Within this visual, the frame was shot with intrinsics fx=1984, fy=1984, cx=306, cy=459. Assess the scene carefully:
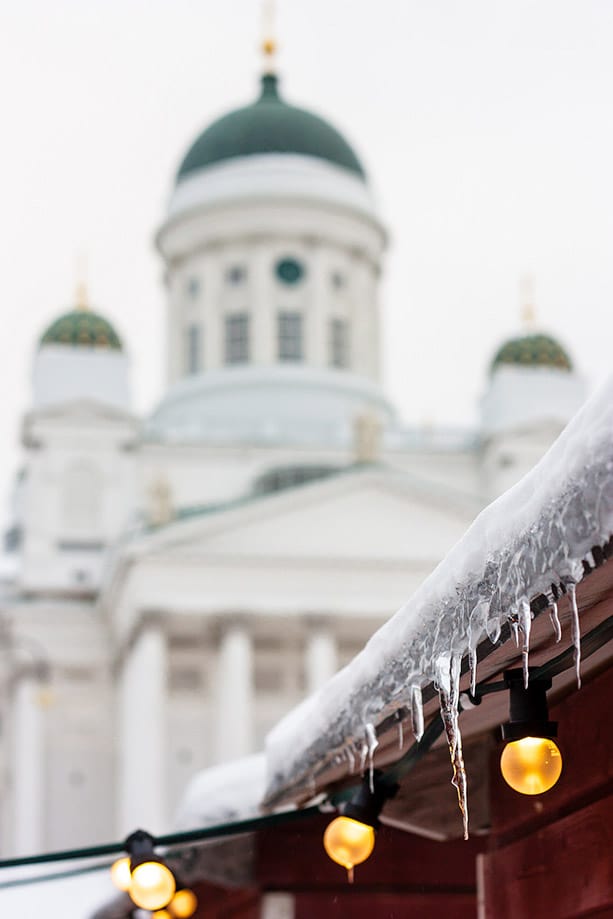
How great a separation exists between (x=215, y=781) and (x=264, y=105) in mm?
58815

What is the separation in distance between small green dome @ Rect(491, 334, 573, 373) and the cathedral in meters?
0.07

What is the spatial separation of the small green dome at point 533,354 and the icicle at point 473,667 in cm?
5452

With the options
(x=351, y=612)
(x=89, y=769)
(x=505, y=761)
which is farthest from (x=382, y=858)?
(x=89, y=769)

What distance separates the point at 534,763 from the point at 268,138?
61.1m

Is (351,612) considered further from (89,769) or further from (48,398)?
(48,398)

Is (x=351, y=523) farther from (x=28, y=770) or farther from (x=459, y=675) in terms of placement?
(x=459, y=675)

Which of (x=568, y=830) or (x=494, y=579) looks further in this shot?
(x=568, y=830)

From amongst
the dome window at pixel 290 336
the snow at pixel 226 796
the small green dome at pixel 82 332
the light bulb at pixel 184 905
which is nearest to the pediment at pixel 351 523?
the small green dome at pixel 82 332

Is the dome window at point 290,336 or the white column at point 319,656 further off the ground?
the dome window at point 290,336

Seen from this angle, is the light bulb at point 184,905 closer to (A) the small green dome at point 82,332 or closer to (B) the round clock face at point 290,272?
(A) the small green dome at point 82,332

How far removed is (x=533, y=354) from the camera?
5991cm

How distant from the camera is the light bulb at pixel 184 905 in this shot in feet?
36.8

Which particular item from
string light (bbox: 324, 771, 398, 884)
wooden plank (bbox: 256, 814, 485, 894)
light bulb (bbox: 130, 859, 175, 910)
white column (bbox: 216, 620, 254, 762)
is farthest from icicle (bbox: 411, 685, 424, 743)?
white column (bbox: 216, 620, 254, 762)

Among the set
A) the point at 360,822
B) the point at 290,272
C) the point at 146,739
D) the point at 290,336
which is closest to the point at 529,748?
the point at 360,822
